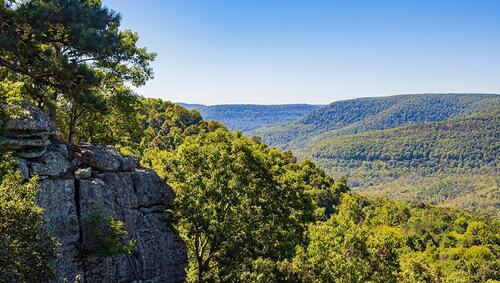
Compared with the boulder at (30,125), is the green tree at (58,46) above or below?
above

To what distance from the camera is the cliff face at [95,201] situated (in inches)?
843

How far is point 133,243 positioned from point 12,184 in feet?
33.1

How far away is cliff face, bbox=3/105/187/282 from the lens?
21.4m

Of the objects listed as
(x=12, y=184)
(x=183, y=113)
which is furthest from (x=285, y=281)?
(x=183, y=113)

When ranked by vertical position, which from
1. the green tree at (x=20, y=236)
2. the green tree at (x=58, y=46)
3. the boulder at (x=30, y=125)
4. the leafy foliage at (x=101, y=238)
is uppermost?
the green tree at (x=58, y=46)

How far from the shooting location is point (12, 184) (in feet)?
47.0

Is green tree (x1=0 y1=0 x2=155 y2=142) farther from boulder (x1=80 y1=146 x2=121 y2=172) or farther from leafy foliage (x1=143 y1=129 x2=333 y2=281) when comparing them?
leafy foliage (x1=143 y1=129 x2=333 y2=281)

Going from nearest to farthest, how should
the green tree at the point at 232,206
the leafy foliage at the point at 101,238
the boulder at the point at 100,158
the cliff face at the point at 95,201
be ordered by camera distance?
1. the cliff face at the point at 95,201
2. the leafy foliage at the point at 101,238
3. the boulder at the point at 100,158
4. the green tree at the point at 232,206

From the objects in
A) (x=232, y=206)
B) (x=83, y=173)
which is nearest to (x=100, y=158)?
(x=83, y=173)

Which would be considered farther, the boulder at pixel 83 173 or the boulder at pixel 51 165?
the boulder at pixel 83 173

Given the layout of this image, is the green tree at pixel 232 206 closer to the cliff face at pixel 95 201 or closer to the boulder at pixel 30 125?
the cliff face at pixel 95 201

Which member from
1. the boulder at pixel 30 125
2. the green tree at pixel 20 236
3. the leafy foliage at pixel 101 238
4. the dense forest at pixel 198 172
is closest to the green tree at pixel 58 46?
the dense forest at pixel 198 172

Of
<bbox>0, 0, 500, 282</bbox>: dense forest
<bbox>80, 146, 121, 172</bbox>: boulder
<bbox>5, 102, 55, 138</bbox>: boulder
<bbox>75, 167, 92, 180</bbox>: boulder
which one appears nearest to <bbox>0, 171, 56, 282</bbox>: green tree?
<bbox>0, 0, 500, 282</bbox>: dense forest

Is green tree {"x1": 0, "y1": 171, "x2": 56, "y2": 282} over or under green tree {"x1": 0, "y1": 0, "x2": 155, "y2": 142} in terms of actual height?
under
